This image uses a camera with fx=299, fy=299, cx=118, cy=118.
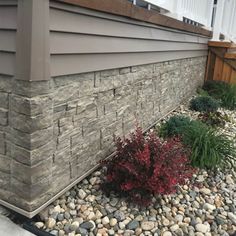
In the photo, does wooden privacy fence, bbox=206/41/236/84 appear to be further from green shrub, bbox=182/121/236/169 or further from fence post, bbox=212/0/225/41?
green shrub, bbox=182/121/236/169

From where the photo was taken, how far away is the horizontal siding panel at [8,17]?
5.38ft

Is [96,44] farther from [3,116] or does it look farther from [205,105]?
[205,105]

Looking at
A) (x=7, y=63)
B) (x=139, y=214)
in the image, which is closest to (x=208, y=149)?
(x=139, y=214)

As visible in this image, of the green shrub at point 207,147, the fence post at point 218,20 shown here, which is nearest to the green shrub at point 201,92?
the fence post at point 218,20

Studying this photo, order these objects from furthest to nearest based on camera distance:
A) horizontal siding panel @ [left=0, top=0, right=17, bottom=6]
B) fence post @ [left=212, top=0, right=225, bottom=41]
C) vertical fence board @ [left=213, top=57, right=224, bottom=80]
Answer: vertical fence board @ [left=213, top=57, right=224, bottom=80] < fence post @ [left=212, top=0, right=225, bottom=41] < horizontal siding panel @ [left=0, top=0, right=17, bottom=6]

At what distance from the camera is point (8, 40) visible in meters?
1.71

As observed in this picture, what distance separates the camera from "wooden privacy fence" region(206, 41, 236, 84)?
6.04 m

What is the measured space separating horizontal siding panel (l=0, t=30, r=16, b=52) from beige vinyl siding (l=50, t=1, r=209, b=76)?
0.21m

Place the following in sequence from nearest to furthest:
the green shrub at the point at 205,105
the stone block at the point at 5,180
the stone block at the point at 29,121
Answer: the stone block at the point at 29,121
the stone block at the point at 5,180
the green shrub at the point at 205,105

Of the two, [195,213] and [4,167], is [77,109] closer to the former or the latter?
[4,167]

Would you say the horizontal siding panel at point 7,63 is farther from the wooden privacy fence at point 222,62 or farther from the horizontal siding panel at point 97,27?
the wooden privacy fence at point 222,62

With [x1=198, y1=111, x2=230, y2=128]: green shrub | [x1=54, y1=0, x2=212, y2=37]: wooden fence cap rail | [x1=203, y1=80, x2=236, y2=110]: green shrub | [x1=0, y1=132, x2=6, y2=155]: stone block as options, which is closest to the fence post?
[x1=203, y1=80, x2=236, y2=110]: green shrub

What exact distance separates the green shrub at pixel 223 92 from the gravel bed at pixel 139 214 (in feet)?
9.97

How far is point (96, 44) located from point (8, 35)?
2.32 ft
